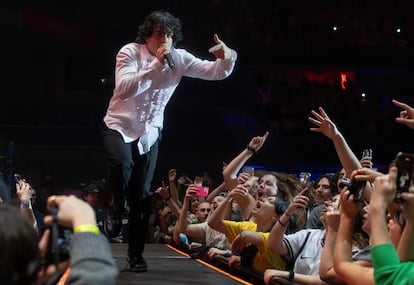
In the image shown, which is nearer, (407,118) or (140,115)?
(407,118)

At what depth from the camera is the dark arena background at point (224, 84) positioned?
36.3ft

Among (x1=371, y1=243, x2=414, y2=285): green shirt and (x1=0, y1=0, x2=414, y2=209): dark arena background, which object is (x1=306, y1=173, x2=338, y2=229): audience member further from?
(x1=0, y1=0, x2=414, y2=209): dark arena background

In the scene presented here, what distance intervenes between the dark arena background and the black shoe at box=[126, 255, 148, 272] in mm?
7245

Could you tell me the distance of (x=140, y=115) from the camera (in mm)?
3457

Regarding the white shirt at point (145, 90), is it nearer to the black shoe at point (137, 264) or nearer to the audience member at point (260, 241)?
the black shoe at point (137, 264)

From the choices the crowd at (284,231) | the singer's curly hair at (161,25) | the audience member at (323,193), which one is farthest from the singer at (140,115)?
the audience member at (323,193)

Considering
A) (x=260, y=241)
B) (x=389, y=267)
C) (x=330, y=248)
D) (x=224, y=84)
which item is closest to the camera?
(x=389, y=267)

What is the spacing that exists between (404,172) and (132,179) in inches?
72.7

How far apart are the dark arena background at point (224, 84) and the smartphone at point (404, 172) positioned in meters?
8.94

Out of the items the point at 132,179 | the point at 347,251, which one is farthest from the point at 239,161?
the point at 347,251

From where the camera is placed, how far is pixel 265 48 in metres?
12.5

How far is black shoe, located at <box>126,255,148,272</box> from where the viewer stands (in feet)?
11.3

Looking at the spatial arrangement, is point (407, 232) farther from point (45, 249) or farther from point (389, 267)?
point (45, 249)

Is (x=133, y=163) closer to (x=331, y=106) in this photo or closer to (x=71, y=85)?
(x=331, y=106)
